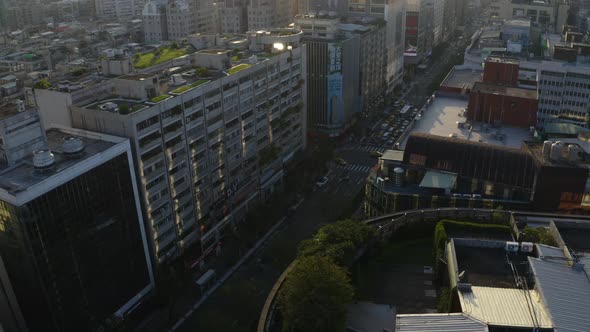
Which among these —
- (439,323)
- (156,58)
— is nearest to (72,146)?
(439,323)

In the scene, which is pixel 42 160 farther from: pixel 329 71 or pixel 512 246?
pixel 329 71

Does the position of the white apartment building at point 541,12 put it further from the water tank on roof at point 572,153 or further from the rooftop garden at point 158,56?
the rooftop garden at point 158,56

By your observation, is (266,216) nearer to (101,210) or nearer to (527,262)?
(101,210)

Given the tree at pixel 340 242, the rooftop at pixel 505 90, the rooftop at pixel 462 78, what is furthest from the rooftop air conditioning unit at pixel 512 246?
the rooftop at pixel 462 78

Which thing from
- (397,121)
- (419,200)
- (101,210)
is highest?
(101,210)

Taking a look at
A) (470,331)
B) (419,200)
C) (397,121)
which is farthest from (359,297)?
(397,121)

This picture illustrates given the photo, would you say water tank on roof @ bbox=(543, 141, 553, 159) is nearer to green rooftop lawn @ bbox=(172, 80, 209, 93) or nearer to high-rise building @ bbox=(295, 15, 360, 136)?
green rooftop lawn @ bbox=(172, 80, 209, 93)

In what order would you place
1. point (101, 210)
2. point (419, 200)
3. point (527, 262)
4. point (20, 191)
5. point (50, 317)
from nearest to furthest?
1. point (527, 262)
2. point (20, 191)
3. point (50, 317)
4. point (101, 210)
5. point (419, 200)
